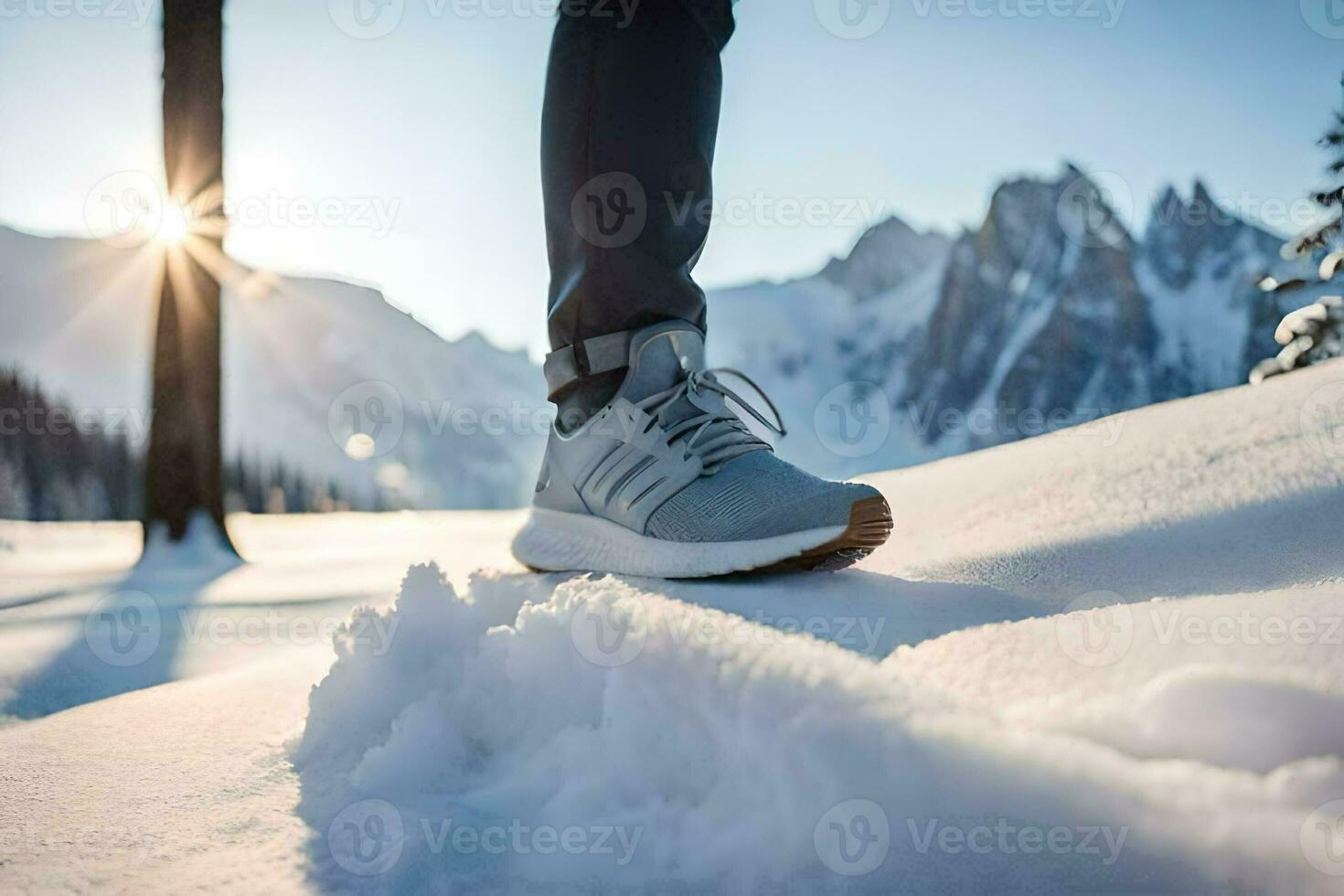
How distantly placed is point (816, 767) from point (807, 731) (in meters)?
0.02

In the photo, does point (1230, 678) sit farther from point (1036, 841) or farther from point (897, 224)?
point (897, 224)

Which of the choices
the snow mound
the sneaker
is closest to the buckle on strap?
the sneaker

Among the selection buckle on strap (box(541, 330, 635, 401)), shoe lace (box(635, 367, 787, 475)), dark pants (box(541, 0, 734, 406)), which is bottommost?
shoe lace (box(635, 367, 787, 475))

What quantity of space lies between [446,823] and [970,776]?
294 mm

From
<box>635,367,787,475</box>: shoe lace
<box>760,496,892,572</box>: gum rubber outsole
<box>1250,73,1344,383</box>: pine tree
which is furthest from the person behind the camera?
<box>1250,73,1344,383</box>: pine tree

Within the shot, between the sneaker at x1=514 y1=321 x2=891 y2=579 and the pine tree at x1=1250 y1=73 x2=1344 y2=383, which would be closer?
the sneaker at x1=514 y1=321 x2=891 y2=579

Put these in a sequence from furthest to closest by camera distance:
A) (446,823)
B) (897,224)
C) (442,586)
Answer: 1. (897,224)
2. (442,586)
3. (446,823)

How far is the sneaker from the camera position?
83 cm

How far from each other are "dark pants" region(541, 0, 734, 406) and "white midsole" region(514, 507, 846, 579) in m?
0.20

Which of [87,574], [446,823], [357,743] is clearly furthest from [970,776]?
[87,574]

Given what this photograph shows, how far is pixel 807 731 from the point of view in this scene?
1.29 feet

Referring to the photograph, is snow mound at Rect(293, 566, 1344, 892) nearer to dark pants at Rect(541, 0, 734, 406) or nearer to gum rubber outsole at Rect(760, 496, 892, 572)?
gum rubber outsole at Rect(760, 496, 892, 572)

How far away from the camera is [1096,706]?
39 cm

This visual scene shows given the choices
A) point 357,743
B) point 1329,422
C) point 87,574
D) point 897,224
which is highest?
point 897,224
